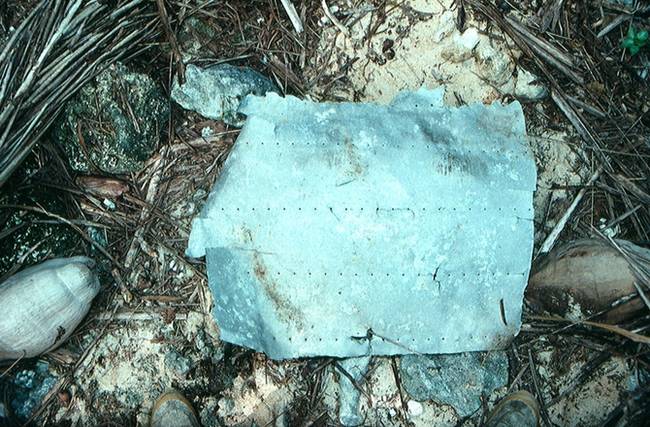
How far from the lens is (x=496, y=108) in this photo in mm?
2490

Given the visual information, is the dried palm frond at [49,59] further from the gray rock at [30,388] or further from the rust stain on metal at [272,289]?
the rust stain on metal at [272,289]

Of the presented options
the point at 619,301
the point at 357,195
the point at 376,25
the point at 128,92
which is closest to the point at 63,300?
the point at 128,92

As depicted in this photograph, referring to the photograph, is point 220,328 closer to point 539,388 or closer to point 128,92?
point 128,92

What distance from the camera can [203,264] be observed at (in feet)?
8.45

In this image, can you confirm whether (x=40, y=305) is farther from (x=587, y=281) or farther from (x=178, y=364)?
(x=587, y=281)

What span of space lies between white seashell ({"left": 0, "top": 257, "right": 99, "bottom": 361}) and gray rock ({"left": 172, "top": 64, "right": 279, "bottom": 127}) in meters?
0.83

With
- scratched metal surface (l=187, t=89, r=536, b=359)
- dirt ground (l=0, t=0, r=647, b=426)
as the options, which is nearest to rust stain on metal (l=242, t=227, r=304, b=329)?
scratched metal surface (l=187, t=89, r=536, b=359)

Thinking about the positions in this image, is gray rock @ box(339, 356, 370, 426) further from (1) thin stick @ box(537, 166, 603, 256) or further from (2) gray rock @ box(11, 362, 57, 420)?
(2) gray rock @ box(11, 362, 57, 420)

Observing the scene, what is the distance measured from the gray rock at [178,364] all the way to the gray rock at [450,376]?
35.4 inches

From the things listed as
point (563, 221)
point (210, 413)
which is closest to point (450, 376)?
point (563, 221)

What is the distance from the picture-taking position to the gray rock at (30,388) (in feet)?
8.11

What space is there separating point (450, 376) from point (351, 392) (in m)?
0.42

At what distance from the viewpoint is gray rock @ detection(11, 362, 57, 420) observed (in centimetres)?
247

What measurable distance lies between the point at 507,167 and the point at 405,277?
0.61m
